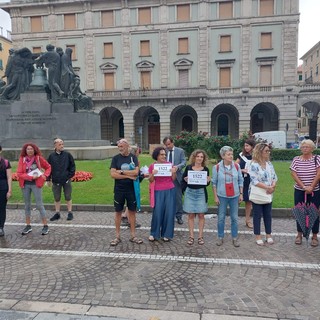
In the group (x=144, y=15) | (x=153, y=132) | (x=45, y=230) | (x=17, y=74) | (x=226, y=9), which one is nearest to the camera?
(x=45, y=230)

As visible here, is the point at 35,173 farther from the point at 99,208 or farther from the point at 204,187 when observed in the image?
the point at 204,187

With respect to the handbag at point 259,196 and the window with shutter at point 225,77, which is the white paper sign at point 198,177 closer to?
the handbag at point 259,196

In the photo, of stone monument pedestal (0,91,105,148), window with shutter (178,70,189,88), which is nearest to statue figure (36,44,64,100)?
stone monument pedestal (0,91,105,148)

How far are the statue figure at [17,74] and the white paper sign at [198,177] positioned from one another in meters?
14.6

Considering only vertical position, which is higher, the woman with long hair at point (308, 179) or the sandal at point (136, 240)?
the woman with long hair at point (308, 179)

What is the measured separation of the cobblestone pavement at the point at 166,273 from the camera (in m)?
3.58

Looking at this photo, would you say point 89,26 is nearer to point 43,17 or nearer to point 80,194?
point 43,17

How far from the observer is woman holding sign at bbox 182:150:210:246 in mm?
5648

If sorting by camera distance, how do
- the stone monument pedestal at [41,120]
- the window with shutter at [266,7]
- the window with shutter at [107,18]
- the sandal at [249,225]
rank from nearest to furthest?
1. the sandal at [249,225]
2. the stone monument pedestal at [41,120]
3. the window with shutter at [266,7]
4. the window with shutter at [107,18]

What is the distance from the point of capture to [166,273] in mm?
4367

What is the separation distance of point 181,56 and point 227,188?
1430 inches

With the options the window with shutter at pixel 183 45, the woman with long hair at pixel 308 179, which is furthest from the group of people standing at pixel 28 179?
the window with shutter at pixel 183 45

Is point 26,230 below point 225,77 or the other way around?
below

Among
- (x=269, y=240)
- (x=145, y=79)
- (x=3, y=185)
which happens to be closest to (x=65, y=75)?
(x=3, y=185)
